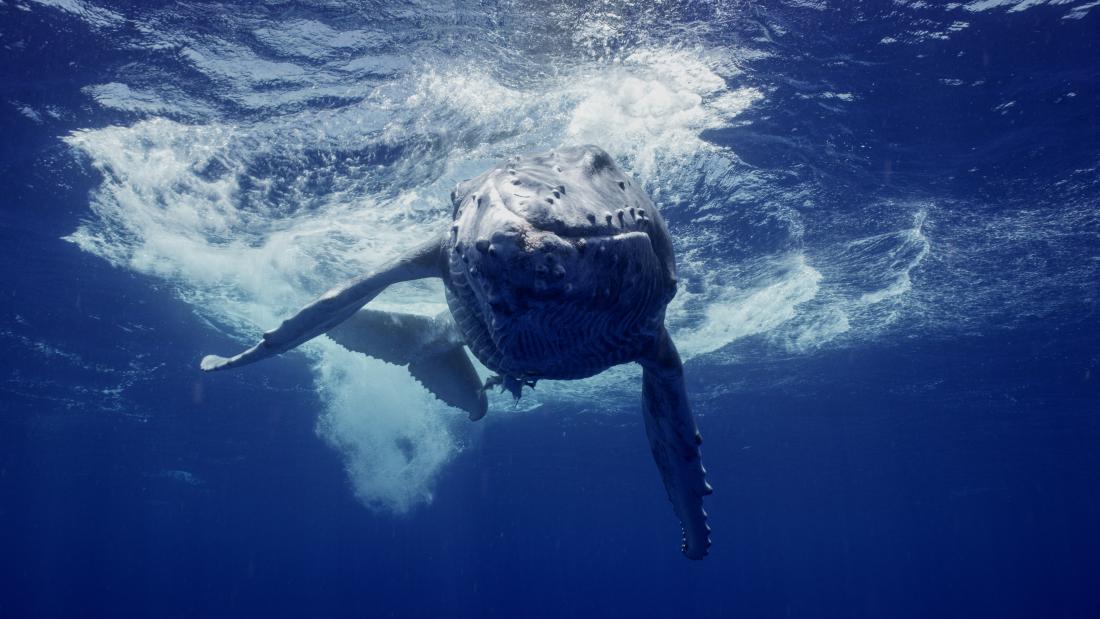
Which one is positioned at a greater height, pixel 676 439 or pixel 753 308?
pixel 676 439

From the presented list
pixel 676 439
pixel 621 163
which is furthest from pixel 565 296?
pixel 621 163

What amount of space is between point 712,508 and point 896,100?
73204mm

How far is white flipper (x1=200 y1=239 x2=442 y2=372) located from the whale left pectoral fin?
2096 mm

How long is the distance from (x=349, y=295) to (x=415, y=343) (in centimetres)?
315

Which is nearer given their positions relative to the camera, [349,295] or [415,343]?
[349,295]

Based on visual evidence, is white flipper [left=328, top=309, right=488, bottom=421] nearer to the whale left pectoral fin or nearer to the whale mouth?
the whale left pectoral fin

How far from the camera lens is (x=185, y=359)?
29.3 m

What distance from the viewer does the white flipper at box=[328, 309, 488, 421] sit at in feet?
26.5

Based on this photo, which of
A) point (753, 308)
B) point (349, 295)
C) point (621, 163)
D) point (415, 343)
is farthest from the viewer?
point (753, 308)

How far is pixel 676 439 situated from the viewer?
208 inches

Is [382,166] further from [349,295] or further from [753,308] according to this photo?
[753,308]

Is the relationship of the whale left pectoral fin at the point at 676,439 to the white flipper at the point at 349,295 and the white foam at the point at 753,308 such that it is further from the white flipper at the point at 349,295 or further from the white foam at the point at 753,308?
the white foam at the point at 753,308

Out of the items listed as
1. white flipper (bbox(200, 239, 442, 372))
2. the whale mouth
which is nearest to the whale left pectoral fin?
the whale mouth

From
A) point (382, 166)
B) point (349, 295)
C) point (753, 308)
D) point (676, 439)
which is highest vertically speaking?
point (349, 295)
